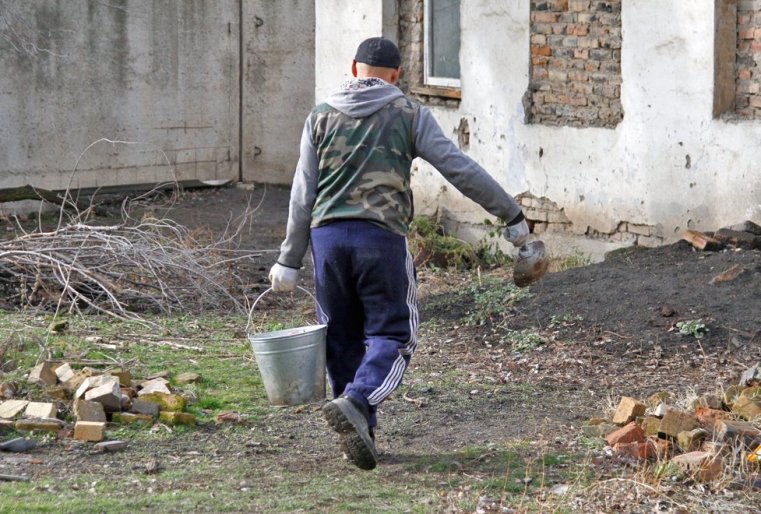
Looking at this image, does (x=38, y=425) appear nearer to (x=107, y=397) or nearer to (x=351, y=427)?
(x=107, y=397)

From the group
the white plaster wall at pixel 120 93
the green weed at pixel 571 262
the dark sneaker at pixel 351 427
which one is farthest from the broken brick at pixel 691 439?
the white plaster wall at pixel 120 93

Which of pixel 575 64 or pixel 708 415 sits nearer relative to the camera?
pixel 708 415

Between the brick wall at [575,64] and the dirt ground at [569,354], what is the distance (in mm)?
1335

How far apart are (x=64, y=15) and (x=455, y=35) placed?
4732 mm

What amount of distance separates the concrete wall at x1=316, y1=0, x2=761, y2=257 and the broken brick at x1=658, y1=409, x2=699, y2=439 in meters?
3.95

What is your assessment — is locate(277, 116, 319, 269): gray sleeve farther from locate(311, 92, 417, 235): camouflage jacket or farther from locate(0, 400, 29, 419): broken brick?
locate(0, 400, 29, 419): broken brick

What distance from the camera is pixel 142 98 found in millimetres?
14406

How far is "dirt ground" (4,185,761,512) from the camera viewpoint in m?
5.93

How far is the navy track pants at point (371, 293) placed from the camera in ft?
17.2

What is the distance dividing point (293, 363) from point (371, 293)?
486 millimetres

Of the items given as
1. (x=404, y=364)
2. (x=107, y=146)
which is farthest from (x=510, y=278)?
(x=107, y=146)

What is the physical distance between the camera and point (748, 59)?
359 inches

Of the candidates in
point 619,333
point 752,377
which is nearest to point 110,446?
point 752,377

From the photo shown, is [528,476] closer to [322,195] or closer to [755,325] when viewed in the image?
[322,195]
